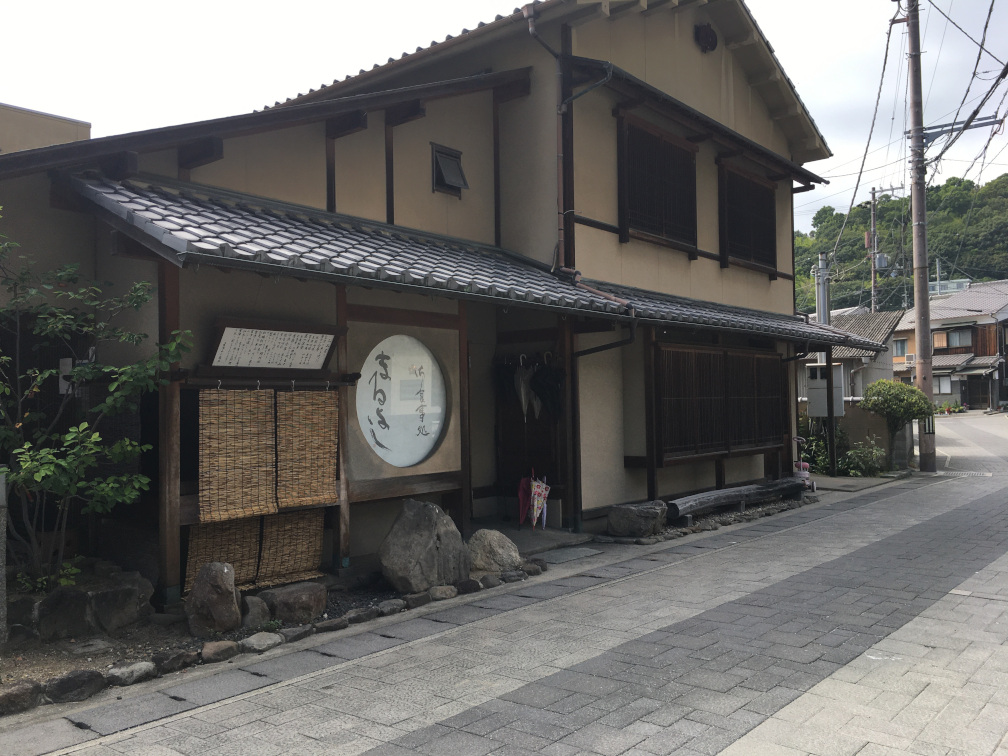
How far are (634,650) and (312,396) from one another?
157 inches

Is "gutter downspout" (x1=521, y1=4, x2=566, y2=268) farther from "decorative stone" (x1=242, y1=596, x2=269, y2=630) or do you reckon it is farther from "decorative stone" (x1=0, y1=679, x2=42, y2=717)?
"decorative stone" (x1=0, y1=679, x2=42, y2=717)

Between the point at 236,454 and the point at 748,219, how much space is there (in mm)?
12867

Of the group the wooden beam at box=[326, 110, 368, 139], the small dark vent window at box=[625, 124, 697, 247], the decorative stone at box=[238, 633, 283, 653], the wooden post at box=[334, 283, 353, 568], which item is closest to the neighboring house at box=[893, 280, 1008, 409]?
the small dark vent window at box=[625, 124, 697, 247]

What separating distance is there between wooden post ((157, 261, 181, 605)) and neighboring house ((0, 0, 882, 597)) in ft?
0.07

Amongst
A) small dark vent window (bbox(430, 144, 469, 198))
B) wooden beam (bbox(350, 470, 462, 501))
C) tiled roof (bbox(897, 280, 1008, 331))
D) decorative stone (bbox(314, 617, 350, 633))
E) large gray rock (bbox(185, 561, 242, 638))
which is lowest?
decorative stone (bbox(314, 617, 350, 633))

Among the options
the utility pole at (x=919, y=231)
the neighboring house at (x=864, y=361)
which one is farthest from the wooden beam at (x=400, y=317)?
the neighboring house at (x=864, y=361)

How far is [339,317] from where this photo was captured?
806 centimetres

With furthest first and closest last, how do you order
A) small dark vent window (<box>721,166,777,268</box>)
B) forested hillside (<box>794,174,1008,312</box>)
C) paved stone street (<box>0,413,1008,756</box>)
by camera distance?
forested hillside (<box>794,174,1008,312</box>) → small dark vent window (<box>721,166,777,268</box>) → paved stone street (<box>0,413,1008,756</box>)

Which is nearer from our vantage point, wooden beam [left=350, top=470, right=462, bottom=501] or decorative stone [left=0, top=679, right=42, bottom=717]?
decorative stone [left=0, top=679, right=42, bottom=717]

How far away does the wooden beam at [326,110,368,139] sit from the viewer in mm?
8953

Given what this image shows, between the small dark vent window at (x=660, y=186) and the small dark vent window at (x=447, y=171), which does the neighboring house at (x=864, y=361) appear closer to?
the small dark vent window at (x=660, y=186)

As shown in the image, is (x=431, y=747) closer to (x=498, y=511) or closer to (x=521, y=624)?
(x=521, y=624)

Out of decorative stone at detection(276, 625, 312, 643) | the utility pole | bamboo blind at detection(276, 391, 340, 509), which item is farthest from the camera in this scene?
the utility pole

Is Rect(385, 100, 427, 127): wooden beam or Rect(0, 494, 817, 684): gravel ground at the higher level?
Rect(385, 100, 427, 127): wooden beam
